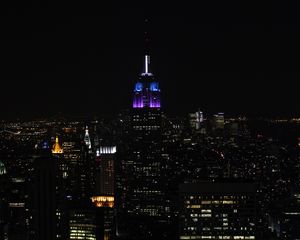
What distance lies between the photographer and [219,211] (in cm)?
2452

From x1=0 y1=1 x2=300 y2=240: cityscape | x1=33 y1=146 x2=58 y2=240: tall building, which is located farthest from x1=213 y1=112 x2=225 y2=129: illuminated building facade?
x1=33 y1=146 x2=58 y2=240: tall building

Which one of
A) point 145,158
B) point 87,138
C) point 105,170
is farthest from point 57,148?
point 145,158

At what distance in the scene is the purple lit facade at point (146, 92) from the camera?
39156mm

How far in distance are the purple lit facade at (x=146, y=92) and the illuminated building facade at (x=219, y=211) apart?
14452 millimetres

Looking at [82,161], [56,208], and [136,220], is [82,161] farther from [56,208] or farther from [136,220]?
[56,208]

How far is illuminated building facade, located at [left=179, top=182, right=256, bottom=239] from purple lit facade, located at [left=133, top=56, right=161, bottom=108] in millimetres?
14452

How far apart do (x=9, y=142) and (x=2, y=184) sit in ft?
5.34

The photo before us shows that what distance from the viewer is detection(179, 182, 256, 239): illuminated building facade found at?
24375mm

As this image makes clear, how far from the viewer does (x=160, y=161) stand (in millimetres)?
37969

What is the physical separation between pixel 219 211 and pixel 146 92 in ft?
52.5

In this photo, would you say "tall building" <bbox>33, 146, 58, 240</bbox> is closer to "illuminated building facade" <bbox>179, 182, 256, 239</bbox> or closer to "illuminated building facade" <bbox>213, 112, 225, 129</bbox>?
"illuminated building facade" <bbox>179, 182, 256, 239</bbox>

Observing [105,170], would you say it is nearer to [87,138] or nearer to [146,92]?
[87,138]

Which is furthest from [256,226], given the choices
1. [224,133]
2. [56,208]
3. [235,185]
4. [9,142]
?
[224,133]

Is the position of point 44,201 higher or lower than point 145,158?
lower
